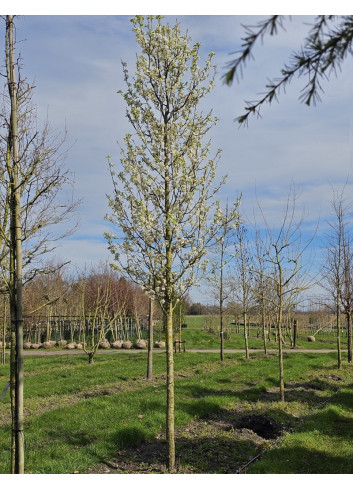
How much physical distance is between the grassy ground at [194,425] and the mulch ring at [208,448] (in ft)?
0.05

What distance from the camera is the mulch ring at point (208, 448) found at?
5.82 meters

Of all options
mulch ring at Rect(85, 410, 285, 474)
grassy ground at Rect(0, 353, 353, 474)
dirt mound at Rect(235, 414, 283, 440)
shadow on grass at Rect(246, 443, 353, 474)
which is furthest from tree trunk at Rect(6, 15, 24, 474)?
dirt mound at Rect(235, 414, 283, 440)

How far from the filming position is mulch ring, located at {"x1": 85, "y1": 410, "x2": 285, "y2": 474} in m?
5.82

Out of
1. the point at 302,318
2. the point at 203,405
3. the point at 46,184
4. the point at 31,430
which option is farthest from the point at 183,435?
the point at 302,318

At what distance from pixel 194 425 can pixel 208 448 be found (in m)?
1.35

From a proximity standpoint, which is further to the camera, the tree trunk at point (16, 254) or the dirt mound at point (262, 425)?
the dirt mound at point (262, 425)

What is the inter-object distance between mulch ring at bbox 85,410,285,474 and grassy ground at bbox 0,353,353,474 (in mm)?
14

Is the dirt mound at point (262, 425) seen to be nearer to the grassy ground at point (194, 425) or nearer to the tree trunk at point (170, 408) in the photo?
the grassy ground at point (194, 425)

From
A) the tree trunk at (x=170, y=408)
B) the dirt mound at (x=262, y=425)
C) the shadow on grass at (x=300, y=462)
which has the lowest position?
the dirt mound at (x=262, y=425)

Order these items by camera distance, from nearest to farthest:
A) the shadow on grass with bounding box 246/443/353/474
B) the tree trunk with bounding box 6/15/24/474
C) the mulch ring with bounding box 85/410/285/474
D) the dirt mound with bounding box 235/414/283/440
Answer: the tree trunk with bounding box 6/15/24/474 → the shadow on grass with bounding box 246/443/353/474 → the mulch ring with bounding box 85/410/285/474 → the dirt mound with bounding box 235/414/283/440

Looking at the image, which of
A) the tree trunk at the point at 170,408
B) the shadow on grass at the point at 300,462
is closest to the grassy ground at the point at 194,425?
the shadow on grass at the point at 300,462

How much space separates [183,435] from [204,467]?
4.66 feet

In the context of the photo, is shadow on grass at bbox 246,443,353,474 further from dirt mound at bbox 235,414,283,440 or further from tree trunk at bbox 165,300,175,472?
dirt mound at bbox 235,414,283,440

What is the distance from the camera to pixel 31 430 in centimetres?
736
